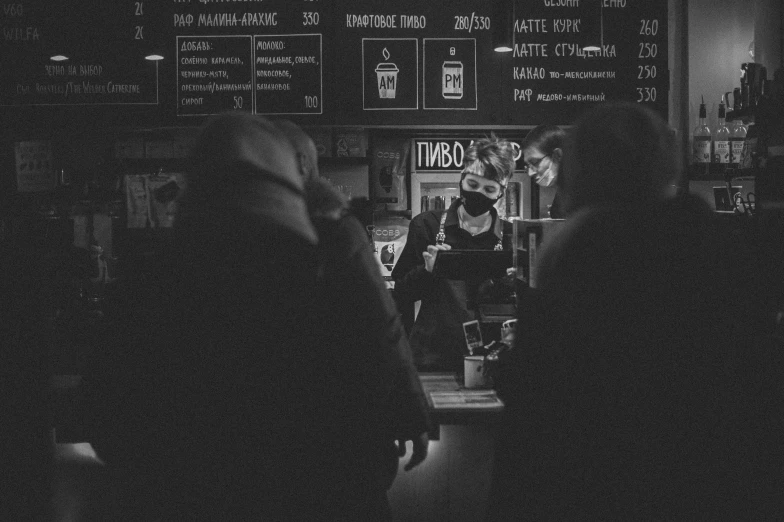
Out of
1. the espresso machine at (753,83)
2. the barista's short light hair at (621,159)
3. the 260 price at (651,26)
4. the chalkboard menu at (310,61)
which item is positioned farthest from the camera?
the 260 price at (651,26)

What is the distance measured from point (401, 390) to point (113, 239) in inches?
132

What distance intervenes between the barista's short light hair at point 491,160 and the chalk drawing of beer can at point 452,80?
93cm

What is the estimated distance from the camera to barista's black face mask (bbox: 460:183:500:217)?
139 inches

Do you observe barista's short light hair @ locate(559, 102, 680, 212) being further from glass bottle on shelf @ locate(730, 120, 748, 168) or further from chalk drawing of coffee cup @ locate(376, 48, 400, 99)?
glass bottle on shelf @ locate(730, 120, 748, 168)

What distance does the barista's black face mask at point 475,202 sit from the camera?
3541mm

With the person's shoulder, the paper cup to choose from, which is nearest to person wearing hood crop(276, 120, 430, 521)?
the paper cup

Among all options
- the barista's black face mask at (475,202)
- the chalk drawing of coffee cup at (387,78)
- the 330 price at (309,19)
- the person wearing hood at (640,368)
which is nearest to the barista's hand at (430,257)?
the barista's black face mask at (475,202)

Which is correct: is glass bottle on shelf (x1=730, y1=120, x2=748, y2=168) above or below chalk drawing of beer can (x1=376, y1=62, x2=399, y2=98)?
below

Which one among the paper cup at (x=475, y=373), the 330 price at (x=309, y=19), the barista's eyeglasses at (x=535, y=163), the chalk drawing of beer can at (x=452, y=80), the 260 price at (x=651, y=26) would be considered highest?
the 330 price at (x=309, y=19)

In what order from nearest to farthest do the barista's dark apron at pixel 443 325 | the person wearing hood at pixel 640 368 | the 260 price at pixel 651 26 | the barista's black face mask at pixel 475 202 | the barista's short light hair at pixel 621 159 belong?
the person wearing hood at pixel 640 368, the barista's short light hair at pixel 621 159, the barista's dark apron at pixel 443 325, the barista's black face mask at pixel 475 202, the 260 price at pixel 651 26

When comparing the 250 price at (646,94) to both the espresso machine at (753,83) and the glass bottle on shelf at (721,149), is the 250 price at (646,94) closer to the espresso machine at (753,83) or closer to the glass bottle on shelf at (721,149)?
the espresso machine at (753,83)

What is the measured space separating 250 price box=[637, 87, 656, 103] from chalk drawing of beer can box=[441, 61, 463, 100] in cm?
101

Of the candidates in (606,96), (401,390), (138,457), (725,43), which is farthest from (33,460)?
(725,43)

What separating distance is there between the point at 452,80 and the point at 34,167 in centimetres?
258
